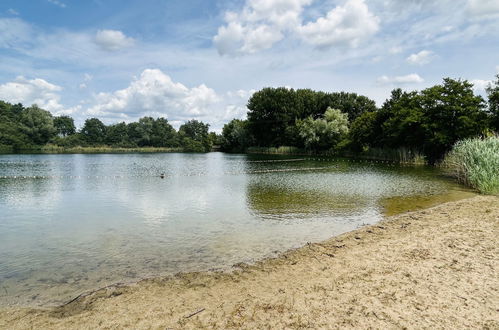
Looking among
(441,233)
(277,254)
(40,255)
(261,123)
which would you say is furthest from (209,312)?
(261,123)

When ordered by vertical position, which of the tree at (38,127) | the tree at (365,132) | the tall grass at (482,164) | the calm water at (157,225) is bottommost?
the calm water at (157,225)

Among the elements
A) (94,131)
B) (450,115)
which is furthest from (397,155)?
(94,131)

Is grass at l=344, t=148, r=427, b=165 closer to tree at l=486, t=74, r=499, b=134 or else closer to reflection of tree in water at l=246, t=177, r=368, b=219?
tree at l=486, t=74, r=499, b=134

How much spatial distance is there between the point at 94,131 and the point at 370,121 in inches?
4690

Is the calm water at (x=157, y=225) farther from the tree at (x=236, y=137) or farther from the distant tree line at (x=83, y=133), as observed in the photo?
the distant tree line at (x=83, y=133)

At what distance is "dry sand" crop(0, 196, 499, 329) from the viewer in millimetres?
4852

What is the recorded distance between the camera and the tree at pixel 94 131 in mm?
131875

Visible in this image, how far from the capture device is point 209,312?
5258 mm

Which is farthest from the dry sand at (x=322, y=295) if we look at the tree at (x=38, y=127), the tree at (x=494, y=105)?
the tree at (x=38, y=127)

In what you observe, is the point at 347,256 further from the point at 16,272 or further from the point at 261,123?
the point at 261,123

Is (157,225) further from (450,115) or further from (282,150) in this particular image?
(282,150)

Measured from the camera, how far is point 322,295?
566 centimetres

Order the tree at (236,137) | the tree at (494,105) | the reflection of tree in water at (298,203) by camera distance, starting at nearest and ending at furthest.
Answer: the reflection of tree in water at (298,203) < the tree at (494,105) < the tree at (236,137)

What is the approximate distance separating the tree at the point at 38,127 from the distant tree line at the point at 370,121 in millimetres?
59661
